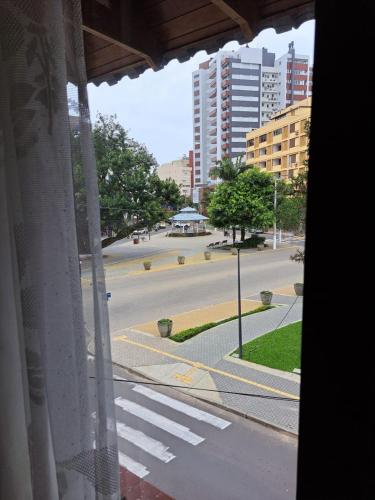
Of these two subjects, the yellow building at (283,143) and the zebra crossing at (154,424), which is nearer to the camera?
the yellow building at (283,143)

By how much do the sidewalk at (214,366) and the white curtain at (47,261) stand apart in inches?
36.3

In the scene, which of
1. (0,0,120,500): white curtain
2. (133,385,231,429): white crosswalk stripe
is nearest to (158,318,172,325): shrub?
(133,385,231,429): white crosswalk stripe

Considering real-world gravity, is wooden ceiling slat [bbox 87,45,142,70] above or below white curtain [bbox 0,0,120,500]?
above

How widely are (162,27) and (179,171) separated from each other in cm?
41

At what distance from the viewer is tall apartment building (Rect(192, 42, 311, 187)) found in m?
0.69

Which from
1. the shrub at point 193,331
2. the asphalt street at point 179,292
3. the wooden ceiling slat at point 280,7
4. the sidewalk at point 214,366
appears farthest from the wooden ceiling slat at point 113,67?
the shrub at point 193,331

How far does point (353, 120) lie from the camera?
29 centimetres

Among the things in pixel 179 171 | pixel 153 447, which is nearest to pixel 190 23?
pixel 179 171

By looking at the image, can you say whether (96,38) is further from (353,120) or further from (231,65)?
(353,120)

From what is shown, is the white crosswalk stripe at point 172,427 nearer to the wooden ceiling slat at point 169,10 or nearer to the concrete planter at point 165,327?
the wooden ceiling slat at point 169,10

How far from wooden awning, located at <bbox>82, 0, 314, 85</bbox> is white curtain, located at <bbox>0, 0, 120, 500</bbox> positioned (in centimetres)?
25

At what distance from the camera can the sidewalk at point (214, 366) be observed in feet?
5.55

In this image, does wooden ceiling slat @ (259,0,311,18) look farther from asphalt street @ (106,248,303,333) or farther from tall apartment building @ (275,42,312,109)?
asphalt street @ (106,248,303,333)

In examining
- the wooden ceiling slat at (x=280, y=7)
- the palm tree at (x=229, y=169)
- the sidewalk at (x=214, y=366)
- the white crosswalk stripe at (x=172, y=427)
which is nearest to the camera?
the wooden ceiling slat at (x=280, y=7)
